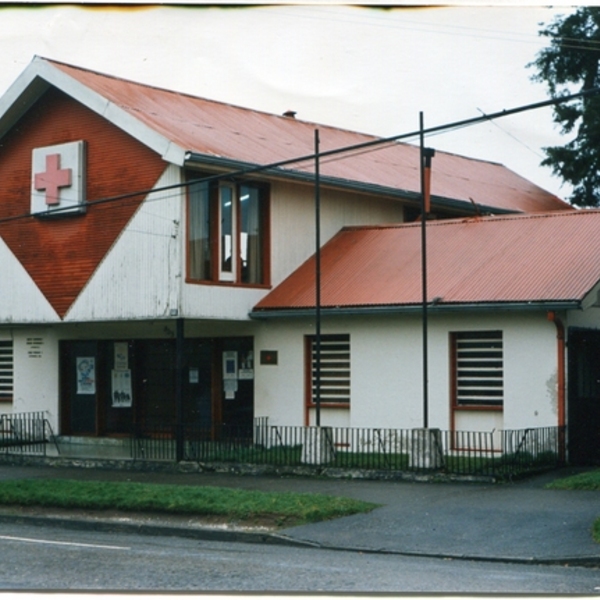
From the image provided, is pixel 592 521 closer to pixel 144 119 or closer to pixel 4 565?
pixel 4 565

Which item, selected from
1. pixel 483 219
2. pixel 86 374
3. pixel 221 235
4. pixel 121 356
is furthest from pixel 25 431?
pixel 483 219

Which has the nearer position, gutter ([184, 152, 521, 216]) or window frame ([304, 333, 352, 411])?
gutter ([184, 152, 521, 216])

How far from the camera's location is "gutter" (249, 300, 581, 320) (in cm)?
2122

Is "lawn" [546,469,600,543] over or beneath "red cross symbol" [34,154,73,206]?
beneath

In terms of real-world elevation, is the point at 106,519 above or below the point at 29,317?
below

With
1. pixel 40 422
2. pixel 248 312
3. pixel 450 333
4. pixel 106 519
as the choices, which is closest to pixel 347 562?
pixel 106 519

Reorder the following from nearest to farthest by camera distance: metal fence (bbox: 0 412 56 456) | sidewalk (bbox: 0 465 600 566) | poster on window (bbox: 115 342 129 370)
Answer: sidewalk (bbox: 0 465 600 566) → metal fence (bbox: 0 412 56 456) → poster on window (bbox: 115 342 129 370)

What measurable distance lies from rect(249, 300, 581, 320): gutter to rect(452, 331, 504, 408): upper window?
2.19ft

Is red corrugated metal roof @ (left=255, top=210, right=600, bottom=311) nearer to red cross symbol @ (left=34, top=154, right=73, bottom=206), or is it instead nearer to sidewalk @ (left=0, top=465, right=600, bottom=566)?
sidewalk @ (left=0, top=465, right=600, bottom=566)

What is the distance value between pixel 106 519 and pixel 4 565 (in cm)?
509

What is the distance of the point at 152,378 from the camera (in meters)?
28.4

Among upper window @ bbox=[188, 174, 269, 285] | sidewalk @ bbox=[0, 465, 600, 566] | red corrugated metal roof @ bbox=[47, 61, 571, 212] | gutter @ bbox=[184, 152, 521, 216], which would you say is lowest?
sidewalk @ bbox=[0, 465, 600, 566]

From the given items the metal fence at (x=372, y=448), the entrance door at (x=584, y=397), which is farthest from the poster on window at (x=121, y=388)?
the entrance door at (x=584, y=397)

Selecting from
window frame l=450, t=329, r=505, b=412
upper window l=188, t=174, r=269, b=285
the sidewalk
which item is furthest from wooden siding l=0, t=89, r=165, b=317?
the sidewalk
